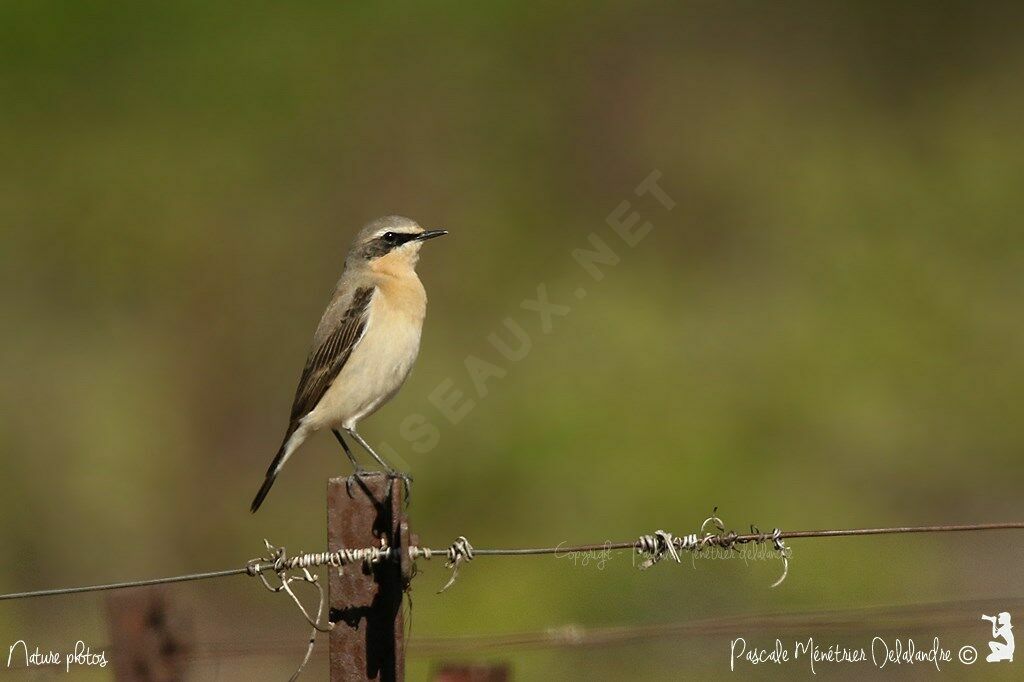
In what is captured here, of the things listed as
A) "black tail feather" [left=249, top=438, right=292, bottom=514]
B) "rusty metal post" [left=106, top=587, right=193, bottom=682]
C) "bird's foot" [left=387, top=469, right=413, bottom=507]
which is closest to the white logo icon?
"bird's foot" [left=387, top=469, right=413, bottom=507]

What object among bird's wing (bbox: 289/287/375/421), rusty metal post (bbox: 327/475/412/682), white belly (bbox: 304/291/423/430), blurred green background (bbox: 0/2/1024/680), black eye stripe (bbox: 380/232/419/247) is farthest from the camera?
blurred green background (bbox: 0/2/1024/680)

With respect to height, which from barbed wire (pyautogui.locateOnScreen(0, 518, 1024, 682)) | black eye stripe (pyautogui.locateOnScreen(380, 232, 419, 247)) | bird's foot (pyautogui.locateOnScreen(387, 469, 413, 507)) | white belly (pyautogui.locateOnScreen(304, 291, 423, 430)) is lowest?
barbed wire (pyautogui.locateOnScreen(0, 518, 1024, 682))

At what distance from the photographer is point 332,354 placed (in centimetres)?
697

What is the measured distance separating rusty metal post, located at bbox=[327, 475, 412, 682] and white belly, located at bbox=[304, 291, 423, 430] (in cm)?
287

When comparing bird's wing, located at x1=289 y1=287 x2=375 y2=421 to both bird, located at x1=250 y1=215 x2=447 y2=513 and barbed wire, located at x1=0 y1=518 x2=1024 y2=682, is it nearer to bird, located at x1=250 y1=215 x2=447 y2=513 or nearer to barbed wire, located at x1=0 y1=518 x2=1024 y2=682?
bird, located at x1=250 y1=215 x2=447 y2=513

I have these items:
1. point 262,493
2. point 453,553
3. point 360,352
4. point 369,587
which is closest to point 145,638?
point 369,587

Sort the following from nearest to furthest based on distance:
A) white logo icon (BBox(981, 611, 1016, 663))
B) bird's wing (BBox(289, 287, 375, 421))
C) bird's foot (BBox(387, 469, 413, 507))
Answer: bird's foot (BBox(387, 469, 413, 507)), bird's wing (BBox(289, 287, 375, 421)), white logo icon (BBox(981, 611, 1016, 663))

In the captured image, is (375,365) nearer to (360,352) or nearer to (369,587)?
(360,352)

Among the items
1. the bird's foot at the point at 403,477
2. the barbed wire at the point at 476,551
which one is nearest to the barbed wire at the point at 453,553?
the barbed wire at the point at 476,551

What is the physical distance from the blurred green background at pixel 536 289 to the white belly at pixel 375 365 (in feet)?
6.14

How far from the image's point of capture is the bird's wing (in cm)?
693

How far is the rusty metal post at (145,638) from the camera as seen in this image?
4.40 metres

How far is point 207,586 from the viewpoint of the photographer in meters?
9.09

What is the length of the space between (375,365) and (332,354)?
12.6 inches
